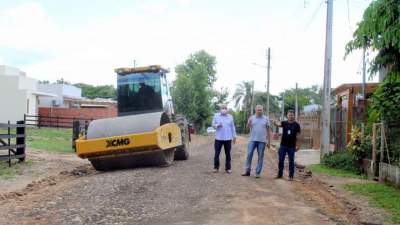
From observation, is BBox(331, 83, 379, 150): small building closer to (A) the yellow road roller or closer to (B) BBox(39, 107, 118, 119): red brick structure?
(A) the yellow road roller

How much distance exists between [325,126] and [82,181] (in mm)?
9861

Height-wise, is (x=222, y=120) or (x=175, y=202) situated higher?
(x=222, y=120)

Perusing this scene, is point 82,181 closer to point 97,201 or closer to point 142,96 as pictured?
point 97,201

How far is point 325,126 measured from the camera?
63.8 ft

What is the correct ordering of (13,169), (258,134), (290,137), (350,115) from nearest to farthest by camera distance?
1. (290,137)
2. (258,134)
3. (13,169)
4. (350,115)

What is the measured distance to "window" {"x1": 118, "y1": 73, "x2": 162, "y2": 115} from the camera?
17750 millimetres

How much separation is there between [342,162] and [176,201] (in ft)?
30.0

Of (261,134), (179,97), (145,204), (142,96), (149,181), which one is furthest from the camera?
(179,97)

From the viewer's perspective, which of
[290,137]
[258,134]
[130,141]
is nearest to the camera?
[290,137]

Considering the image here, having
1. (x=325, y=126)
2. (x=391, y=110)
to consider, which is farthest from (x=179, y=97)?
(x=391, y=110)

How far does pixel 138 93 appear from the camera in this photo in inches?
708

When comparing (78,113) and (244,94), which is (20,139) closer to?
(78,113)

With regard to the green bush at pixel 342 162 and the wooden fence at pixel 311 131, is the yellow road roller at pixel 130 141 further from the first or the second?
the wooden fence at pixel 311 131

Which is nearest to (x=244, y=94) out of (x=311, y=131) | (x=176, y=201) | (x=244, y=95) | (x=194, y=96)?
(x=244, y=95)
